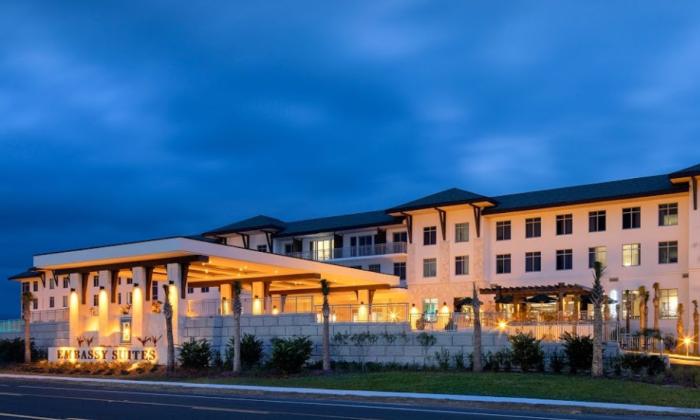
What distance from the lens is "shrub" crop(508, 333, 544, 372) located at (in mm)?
29000

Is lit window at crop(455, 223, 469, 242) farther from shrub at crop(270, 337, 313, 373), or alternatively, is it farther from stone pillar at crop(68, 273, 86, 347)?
shrub at crop(270, 337, 313, 373)

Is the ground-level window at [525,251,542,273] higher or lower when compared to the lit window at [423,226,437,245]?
lower

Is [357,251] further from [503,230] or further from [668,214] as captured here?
[668,214]

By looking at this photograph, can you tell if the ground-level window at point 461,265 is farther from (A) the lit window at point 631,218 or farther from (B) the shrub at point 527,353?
(B) the shrub at point 527,353

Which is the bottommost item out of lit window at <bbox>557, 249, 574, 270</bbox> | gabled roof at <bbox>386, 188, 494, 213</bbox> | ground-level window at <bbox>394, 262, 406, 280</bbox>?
ground-level window at <bbox>394, 262, 406, 280</bbox>

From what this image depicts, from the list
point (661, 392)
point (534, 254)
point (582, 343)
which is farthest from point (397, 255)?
point (661, 392)

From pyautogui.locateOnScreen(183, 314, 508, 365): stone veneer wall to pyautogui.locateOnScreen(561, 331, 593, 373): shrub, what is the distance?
2.98 metres

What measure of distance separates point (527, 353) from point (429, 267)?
2895 cm

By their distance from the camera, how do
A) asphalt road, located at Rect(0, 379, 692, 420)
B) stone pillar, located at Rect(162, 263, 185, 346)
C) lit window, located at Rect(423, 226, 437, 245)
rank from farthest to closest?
lit window, located at Rect(423, 226, 437, 245), stone pillar, located at Rect(162, 263, 185, 346), asphalt road, located at Rect(0, 379, 692, 420)

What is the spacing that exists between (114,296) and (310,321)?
1335 centimetres

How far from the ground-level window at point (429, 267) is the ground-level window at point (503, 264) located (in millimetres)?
4681

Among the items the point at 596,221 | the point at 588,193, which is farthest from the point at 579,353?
the point at 588,193

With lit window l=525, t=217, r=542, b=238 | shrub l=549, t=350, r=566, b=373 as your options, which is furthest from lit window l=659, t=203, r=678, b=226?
shrub l=549, t=350, r=566, b=373

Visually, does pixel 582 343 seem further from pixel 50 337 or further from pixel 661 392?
pixel 50 337
